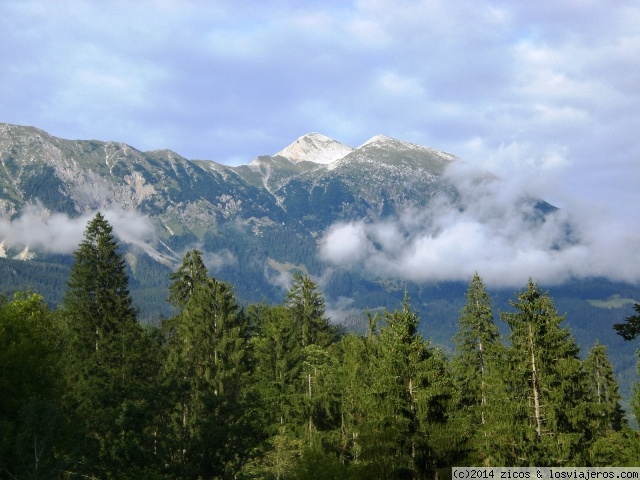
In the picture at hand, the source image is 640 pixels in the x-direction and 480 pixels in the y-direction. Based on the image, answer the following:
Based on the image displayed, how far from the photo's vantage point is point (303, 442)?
193 ft

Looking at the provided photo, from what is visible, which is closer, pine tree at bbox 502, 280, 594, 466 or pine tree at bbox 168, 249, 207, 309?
pine tree at bbox 502, 280, 594, 466

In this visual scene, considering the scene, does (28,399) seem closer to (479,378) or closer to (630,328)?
(630,328)

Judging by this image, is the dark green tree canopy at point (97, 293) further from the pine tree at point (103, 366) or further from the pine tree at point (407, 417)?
the pine tree at point (407, 417)

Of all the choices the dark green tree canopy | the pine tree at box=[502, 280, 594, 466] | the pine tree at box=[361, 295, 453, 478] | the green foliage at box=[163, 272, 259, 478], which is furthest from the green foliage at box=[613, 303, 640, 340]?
the dark green tree canopy

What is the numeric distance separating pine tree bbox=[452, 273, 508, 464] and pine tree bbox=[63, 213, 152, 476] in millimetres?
18409

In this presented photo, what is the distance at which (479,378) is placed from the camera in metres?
58.3

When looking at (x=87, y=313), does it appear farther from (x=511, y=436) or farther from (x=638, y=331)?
(x=638, y=331)

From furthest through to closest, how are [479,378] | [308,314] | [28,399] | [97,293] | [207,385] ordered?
[308,314] < [97,293] < [479,378] < [207,385] < [28,399]

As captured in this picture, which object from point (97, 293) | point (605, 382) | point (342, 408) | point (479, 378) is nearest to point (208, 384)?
point (342, 408)

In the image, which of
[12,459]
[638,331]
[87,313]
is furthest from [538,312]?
[87,313]

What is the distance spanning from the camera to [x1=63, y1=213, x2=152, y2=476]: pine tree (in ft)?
114

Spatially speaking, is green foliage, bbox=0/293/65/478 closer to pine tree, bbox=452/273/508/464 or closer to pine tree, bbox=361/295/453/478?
pine tree, bbox=361/295/453/478

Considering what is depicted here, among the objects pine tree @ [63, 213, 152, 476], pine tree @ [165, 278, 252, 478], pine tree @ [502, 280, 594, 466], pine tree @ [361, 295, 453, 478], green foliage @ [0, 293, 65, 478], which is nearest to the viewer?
green foliage @ [0, 293, 65, 478]

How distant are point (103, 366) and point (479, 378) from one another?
29314mm
